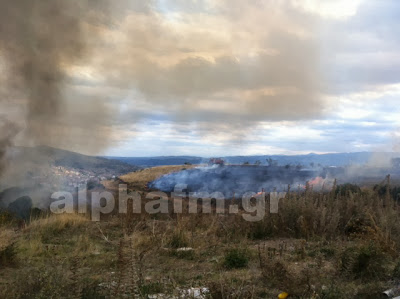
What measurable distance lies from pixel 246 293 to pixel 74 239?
19.1 feet

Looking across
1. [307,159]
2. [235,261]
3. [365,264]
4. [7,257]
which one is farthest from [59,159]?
[307,159]

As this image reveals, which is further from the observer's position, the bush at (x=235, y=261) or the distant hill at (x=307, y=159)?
the distant hill at (x=307, y=159)

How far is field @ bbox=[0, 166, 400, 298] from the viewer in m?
4.86

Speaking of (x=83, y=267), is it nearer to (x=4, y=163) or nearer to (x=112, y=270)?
(x=112, y=270)

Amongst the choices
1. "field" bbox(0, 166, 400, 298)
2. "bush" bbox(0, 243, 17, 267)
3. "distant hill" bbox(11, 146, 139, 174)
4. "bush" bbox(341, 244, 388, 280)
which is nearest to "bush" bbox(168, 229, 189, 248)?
"field" bbox(0, 166, 400, 298)

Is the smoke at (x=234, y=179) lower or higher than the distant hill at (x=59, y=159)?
lower

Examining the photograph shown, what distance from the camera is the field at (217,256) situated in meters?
4.86

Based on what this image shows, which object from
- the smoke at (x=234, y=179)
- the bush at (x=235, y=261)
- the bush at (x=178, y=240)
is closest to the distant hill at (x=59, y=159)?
the smoke at (x=234, y=179)

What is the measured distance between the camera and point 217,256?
25.7 ft

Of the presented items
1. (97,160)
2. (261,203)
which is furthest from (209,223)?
(97,160)

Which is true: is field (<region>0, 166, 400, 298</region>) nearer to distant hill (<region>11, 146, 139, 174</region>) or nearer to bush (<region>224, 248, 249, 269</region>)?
bush (<region>224, 248, 249, 269</region>)

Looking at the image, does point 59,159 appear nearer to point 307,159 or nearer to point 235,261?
point 235,261

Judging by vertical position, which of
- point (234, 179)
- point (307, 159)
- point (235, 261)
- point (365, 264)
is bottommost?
point (235, 261)

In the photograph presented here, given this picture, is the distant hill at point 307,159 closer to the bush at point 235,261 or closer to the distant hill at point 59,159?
the distant hill at point 59,159
